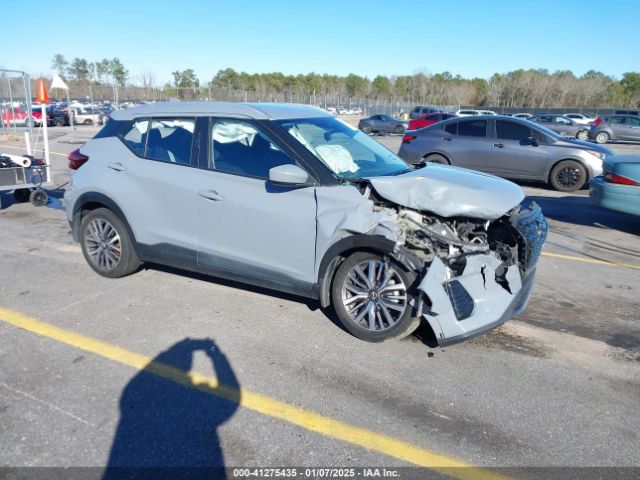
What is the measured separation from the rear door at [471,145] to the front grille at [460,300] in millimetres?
9013

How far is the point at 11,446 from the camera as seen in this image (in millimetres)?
2945

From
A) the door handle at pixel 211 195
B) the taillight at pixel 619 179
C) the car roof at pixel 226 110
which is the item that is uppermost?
the car roof at pixel 226 110

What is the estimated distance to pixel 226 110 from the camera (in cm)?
473

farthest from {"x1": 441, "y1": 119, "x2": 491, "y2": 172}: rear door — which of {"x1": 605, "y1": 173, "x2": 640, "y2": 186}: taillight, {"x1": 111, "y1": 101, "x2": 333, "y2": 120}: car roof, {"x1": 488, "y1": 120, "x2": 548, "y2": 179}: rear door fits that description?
{"x1": 111, "y1": 101, "x2": 333, "y2": 120}: car roof

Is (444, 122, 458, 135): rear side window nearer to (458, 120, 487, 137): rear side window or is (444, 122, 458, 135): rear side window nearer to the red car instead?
(458, 120, 487, 137): rear side window

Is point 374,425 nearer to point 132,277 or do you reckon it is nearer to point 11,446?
point 11,446

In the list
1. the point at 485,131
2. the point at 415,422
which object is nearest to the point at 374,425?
the point at 415,422

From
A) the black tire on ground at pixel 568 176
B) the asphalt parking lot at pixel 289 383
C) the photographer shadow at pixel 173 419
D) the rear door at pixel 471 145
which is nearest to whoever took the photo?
the photographer shadow at pixel 173 419

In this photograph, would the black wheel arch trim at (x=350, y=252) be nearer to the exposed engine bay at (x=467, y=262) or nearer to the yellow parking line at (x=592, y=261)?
the exposed engine bay at (x=467, y=262)

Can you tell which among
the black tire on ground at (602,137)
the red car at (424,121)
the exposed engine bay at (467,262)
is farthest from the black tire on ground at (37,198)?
the black tire on ground at (602,137)

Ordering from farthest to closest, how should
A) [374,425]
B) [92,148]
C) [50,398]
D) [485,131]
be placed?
[485,131] → [92,148] → [50,398] → [374,425]

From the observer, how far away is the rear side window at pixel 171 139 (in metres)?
4.87

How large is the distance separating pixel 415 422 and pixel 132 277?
3.71m

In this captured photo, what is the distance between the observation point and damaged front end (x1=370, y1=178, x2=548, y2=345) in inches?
148
